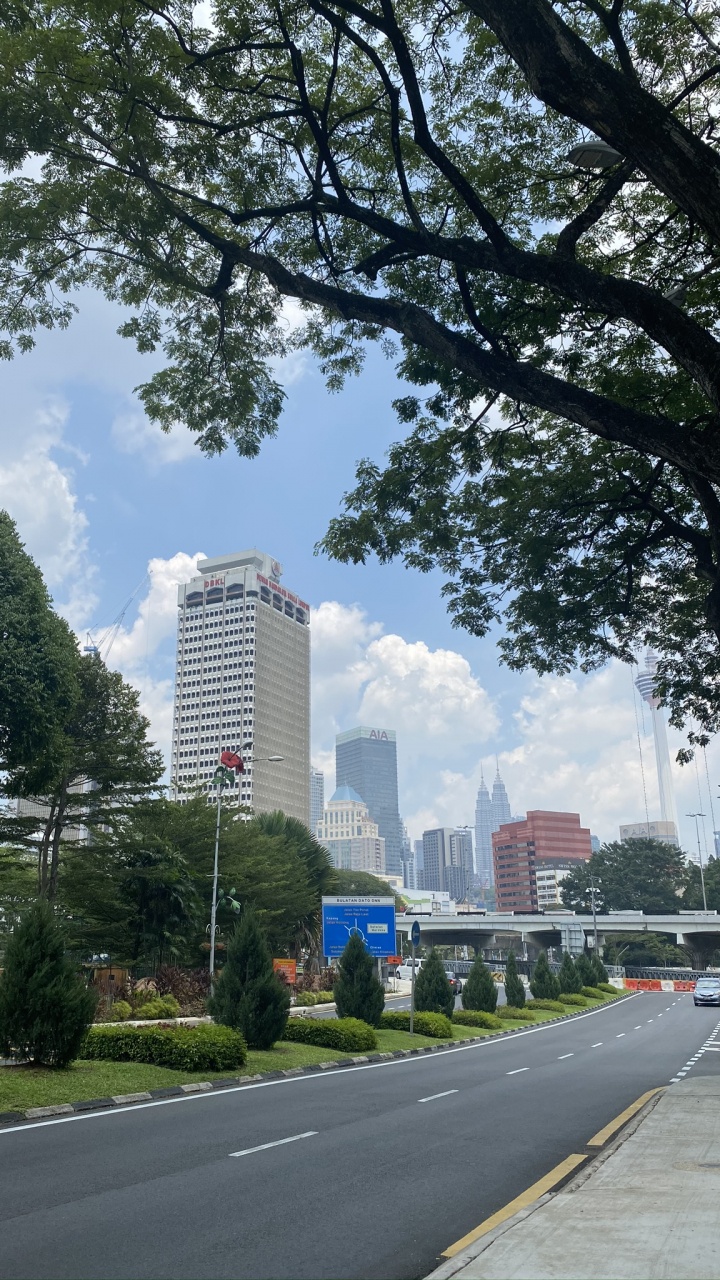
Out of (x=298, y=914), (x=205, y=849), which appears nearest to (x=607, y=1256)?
(x=205, y=849)

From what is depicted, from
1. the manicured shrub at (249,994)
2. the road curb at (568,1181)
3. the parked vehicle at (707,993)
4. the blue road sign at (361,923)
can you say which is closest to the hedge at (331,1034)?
the manicured shrub at (249,994)

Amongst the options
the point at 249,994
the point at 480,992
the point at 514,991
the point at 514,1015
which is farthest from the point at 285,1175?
the point at 514,991

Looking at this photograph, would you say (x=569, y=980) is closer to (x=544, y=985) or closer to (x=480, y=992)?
(x=544, y=985)

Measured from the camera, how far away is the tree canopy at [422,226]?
920 cm

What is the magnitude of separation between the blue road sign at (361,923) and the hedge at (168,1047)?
743 inches

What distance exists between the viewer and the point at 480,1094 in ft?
51.8

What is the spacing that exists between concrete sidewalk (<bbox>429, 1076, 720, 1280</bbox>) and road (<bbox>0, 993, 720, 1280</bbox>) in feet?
1.84

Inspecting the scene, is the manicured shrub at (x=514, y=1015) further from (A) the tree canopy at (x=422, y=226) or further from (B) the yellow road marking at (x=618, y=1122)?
(A) the tree canopy at (x=422, y=226)

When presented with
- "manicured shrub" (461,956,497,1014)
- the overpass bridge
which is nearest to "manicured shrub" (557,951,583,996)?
"manicured shrub" (461,956,497,1014)

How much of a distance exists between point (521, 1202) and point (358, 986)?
2090 cm

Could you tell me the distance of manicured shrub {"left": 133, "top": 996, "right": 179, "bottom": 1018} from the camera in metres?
32.1

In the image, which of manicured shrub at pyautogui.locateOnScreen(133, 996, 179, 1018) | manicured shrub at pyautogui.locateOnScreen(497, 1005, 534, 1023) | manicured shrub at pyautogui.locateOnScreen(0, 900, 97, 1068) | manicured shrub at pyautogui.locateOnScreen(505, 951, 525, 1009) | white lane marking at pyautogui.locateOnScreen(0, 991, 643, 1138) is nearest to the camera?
white lane marking at pyautogui.locateOnScreen(0, 991, 643, 1138)

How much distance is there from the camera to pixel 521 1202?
762 cm

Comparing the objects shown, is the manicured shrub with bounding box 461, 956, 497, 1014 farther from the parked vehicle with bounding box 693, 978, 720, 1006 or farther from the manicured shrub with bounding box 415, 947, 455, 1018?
the parked vehicle with bounding box 693, 978, 720, 1006
